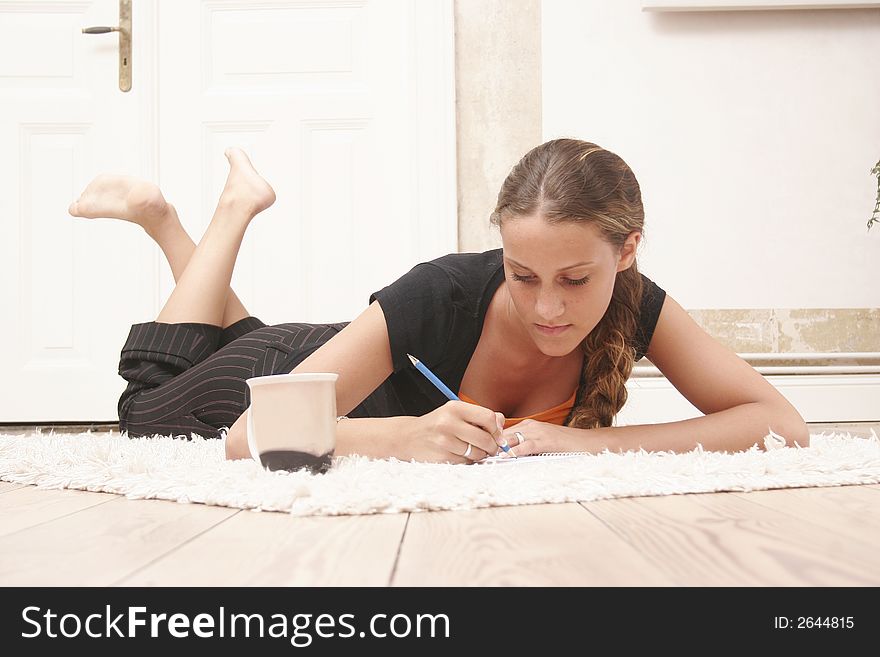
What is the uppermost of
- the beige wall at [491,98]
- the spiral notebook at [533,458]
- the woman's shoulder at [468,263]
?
the beige wall at [491,98]

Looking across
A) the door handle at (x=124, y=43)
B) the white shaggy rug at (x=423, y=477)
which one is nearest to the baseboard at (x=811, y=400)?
the white shaggy rug at (x=423, y=477)

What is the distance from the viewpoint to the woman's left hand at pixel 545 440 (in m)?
1.18

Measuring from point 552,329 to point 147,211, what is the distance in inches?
42.6

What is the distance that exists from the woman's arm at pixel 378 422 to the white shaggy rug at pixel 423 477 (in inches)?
1.4

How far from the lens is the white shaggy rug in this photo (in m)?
0.87

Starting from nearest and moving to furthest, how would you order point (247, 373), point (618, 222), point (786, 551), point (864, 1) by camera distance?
point (786, 551) < point (618, 222) < point (247, 373) < point (864, 1)

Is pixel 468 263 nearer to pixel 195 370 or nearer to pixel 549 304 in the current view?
pixel 549 304

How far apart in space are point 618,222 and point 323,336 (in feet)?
2.16

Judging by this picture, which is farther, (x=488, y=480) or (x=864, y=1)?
(x=864, y=1)

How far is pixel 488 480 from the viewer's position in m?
0.94

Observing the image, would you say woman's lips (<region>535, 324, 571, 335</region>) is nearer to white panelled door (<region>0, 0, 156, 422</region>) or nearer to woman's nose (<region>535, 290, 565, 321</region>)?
woman's nose (<region>535, 290, 565, 321</region>)

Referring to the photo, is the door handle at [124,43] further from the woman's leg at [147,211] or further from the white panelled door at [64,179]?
the woman's leg at [147,211]

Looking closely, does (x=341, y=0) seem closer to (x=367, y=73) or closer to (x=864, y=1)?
(x=367, y=73)

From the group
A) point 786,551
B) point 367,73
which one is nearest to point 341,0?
point 367,73
